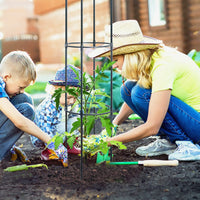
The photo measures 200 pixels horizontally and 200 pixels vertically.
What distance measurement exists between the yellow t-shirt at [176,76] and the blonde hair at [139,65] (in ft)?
0.15

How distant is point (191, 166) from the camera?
7.84 feet

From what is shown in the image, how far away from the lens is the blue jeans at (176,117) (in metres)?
2.58

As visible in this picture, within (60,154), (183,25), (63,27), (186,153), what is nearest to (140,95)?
(186,153)

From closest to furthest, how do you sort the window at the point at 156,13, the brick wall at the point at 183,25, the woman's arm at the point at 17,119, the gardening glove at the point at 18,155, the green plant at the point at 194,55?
1. the woman's arm at the point at 17,119
2. the gardening glove at the point at 18,155
3. the green plant at the point at 194,55
4. the brick wall at the point at 183,25
5. the window at the point at 156,13

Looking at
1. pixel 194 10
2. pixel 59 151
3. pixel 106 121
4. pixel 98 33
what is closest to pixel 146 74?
pixel 106 121

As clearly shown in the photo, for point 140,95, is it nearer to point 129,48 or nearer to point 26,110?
point 129,48

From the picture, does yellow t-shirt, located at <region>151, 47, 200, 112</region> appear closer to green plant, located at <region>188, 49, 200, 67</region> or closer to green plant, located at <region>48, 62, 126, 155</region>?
green plant, located at <region>48, 62, 126, 155</region>

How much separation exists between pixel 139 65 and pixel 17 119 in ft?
2.86


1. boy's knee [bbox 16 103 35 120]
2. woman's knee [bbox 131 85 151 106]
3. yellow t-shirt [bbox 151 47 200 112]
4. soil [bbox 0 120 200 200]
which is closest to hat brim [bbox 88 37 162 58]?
yellow t-shirt [bbox 151 47 200 112]

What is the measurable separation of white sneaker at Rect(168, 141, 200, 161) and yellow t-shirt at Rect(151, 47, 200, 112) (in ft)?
0.88

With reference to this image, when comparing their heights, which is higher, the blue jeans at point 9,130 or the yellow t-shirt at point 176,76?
the yellow t-shirt at point 176,76

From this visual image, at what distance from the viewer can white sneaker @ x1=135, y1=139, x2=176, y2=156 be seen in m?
2.73

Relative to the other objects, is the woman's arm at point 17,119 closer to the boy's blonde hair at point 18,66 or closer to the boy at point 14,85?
the boy at point 14,85

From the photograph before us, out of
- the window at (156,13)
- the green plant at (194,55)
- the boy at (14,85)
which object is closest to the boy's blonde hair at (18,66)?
the boy at (14,85)
